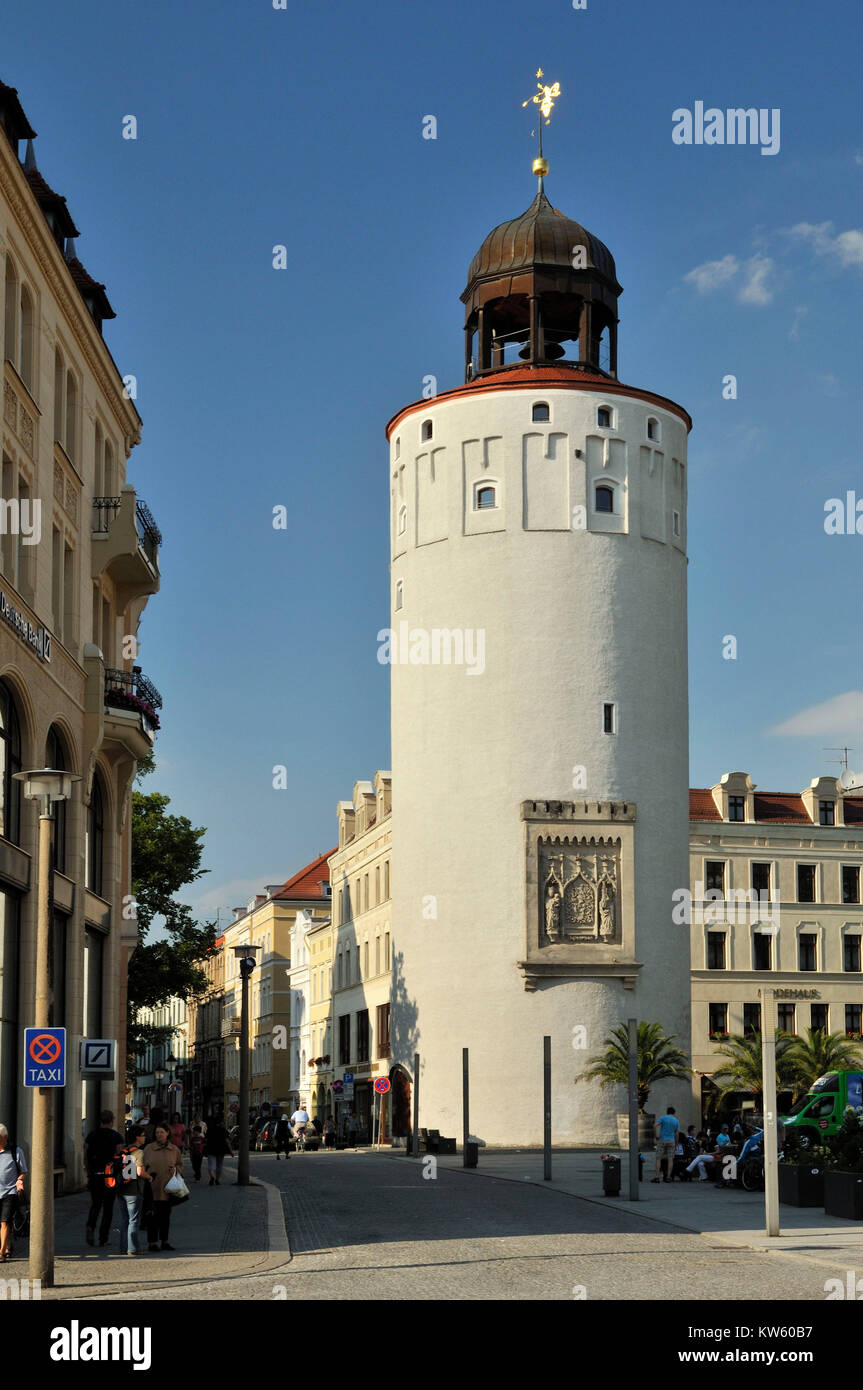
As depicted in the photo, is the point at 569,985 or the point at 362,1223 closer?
the point at 362,1223

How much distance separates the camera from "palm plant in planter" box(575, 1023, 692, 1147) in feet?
180

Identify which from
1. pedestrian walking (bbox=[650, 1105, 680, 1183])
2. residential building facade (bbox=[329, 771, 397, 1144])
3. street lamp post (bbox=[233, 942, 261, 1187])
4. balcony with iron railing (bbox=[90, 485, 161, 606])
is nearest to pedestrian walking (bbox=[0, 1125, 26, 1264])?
street lamp post (bbox=[233, 942, 261, 1187])

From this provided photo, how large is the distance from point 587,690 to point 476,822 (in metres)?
5.78

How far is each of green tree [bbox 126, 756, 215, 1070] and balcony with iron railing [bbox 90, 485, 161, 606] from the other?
26.4 metres

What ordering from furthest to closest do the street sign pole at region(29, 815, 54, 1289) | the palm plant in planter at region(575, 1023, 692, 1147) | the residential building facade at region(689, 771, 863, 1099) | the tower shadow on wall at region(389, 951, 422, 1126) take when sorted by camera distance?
the residential building facade at region(689, 771, 863, 1099) → the tower shadow on wall at region(389, 951, 422, 1126) → the palm plant in planter at region(575, 1023, 692, 1147) → the street sign pole at region(29, 815, 54, 1289)

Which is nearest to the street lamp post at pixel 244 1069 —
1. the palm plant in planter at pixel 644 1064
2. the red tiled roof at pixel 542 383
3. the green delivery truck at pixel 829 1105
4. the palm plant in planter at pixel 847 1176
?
the palm plant in planter at pixel 847 1176

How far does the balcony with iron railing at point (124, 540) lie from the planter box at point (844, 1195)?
701 inches

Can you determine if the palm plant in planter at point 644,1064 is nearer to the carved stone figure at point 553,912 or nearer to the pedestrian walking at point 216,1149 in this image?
the carved stone figure at point 553,912

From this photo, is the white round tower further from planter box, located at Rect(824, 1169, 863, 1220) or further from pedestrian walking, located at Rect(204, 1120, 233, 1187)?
planter box, located at Rect(824, 1169, 863, 1220)

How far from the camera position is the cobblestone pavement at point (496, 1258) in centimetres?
1681
